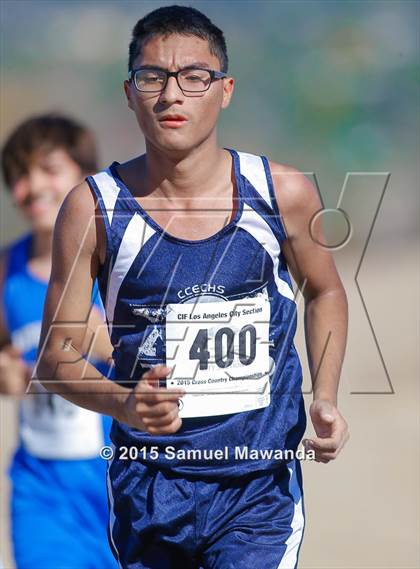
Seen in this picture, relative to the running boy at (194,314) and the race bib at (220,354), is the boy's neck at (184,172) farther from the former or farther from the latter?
the race bib at (220,354)

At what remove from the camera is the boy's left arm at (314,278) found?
8.57 ft

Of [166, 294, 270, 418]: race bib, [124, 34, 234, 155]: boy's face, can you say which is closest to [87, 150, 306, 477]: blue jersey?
[166, 294, 270, 418]: race bib

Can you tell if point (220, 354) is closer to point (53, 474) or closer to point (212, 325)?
point (212, 325)

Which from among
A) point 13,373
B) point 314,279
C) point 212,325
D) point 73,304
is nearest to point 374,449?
point 13,373

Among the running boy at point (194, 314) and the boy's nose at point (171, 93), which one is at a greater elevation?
the boy's nose at point (171, 93)

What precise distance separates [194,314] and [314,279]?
1.15 ft

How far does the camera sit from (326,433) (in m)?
2.38

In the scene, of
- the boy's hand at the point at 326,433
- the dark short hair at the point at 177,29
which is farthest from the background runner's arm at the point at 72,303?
the boy's hand at the point at 326,433

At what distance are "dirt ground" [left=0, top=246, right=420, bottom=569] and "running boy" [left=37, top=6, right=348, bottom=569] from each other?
49.1 inches

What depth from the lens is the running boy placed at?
252cm

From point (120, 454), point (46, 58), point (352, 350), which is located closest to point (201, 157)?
point (120, 454)

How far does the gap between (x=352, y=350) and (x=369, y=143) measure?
1224mm

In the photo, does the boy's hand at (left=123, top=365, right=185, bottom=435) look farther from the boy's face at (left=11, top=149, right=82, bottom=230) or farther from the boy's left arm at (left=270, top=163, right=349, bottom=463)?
the boy's face at (left=11, top=149, right=82, bottom=230)

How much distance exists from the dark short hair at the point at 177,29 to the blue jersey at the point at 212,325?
1.03 feet
